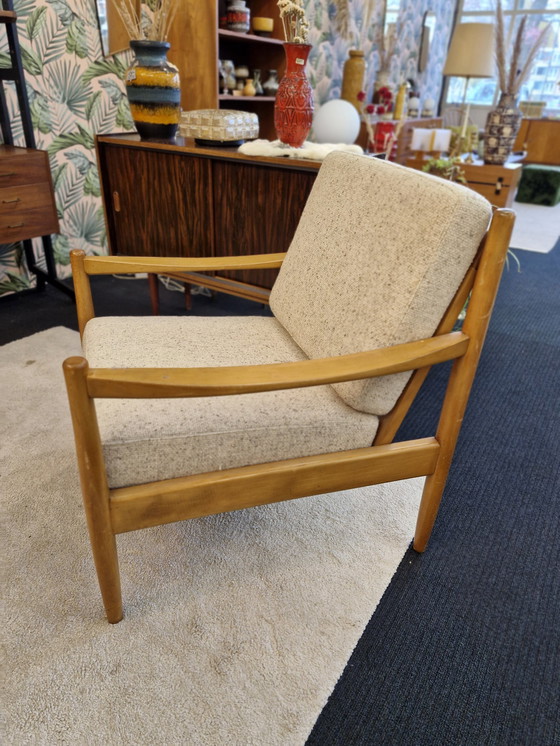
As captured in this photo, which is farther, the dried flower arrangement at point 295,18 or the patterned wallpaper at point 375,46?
the patterned wallpaper at point 375,46

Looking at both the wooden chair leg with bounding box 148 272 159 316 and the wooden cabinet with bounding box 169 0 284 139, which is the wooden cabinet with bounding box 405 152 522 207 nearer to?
the wooden cabinet with bounding box 169 0 284 139

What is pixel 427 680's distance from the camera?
1016 millimetres

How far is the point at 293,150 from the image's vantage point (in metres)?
1.78

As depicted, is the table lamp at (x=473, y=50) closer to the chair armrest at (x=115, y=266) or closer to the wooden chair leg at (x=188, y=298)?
the wooden chair leg at (x=188, y=298)

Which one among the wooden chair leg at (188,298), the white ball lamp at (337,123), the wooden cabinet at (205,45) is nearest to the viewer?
the white ball lamp at (337,123)

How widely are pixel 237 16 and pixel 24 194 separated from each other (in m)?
1.68

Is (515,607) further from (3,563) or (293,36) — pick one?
(293,36)

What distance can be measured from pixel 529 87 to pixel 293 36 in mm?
6950

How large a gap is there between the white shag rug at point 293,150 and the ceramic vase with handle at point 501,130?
7.70 ft

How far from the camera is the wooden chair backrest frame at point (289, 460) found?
854 millimetres

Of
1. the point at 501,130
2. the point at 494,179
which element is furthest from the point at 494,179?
the point at 501,130

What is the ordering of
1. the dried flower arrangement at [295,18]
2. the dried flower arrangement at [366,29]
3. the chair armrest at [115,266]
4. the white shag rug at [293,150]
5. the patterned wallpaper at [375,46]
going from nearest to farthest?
the chair armrest at [115,266]
the dried flower arrangement at [295,18]
the white shag rug at [293,150]
the patterned wallpaper at [375,46]
the dried flower arrangement at [366,29]

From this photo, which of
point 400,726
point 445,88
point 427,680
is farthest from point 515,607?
point 445,88

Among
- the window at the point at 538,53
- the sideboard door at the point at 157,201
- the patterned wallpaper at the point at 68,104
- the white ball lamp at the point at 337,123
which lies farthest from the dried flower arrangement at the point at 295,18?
the window at the point at 538,53
